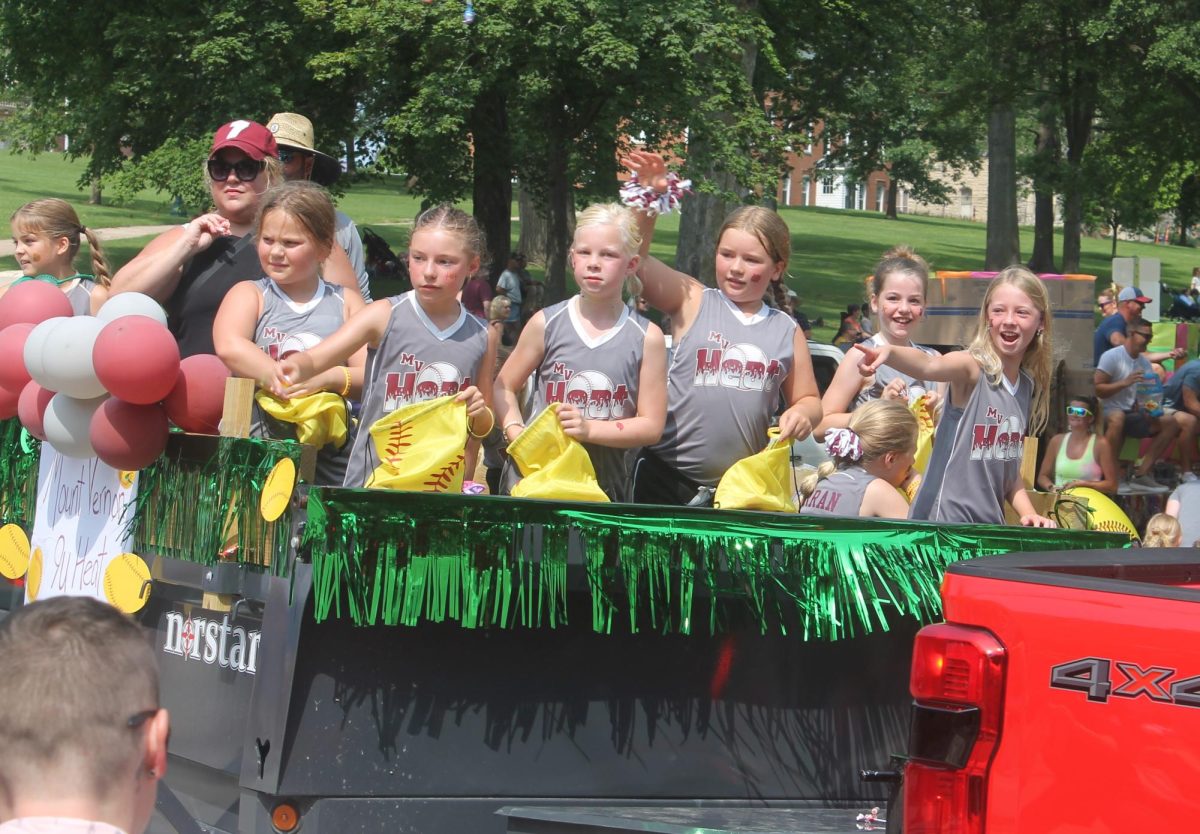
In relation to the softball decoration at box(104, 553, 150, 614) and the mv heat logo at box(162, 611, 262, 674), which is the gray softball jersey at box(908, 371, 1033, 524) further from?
the softball decoration at box(104, 553, 150, 614)

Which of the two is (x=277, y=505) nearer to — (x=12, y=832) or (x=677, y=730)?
(x=677, y=730)

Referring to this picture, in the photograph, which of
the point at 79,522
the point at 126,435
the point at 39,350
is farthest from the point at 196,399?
the point at 79,522

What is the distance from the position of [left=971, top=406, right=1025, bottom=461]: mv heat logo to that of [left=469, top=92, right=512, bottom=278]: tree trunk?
17.4 metres

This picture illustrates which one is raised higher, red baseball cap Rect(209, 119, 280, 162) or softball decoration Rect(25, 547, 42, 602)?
red baseball cap Rect(209, 119, 280, 162)

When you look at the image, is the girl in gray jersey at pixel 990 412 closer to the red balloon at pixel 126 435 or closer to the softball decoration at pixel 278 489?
the softball decoration at pixel 278 489

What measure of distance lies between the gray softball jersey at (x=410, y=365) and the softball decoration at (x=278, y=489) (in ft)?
3.19

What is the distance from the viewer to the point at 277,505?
342cm

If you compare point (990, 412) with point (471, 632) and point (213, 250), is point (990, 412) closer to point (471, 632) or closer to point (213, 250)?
point (471, 632)

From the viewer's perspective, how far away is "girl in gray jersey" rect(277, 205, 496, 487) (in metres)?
4.41

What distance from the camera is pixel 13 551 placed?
15.5ft

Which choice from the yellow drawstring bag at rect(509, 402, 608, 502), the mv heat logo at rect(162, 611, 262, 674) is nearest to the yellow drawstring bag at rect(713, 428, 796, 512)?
the yellow drawstring bag at rect(509, 402, 608, 502)

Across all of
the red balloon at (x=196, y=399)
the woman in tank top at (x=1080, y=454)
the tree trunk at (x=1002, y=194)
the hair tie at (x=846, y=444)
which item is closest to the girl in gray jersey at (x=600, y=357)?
the hair tie at (x=846, y=444)

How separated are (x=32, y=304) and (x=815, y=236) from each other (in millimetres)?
52805

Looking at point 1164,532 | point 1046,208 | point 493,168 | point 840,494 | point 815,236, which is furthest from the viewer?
point 815,236
